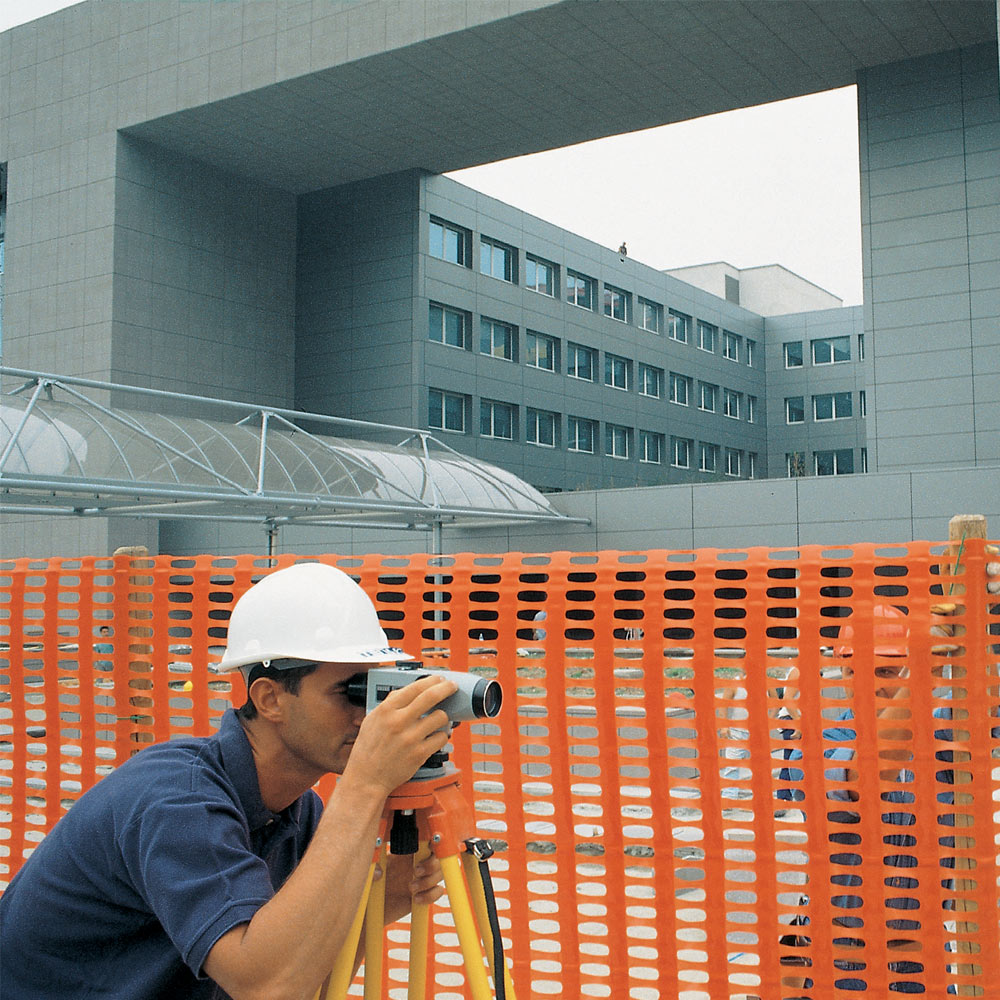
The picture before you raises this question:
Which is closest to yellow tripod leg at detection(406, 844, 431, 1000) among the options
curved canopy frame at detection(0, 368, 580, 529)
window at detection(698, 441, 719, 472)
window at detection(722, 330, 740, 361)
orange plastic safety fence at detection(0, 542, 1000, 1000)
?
orange plastic safety fence at detection(0, 542, 1000, 1000)

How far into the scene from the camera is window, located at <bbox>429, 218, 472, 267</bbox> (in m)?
37.5

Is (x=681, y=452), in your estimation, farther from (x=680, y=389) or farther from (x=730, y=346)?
(x=730, y=346)

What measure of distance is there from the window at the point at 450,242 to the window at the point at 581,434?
28.5 feet

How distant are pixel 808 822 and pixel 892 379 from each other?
26246mm

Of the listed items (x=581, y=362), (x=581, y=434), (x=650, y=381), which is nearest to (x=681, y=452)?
(x=650, y=381)

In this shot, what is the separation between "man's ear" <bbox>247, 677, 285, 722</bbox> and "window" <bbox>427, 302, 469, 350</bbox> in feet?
116

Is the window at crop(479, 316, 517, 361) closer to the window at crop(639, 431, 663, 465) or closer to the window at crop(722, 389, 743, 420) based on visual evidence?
the window at crop(639, 431, 663, 465)

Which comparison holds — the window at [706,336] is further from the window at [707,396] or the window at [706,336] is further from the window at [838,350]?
the window at [838,350]

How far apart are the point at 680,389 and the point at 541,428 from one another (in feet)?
40.3

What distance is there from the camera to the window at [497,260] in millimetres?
40125

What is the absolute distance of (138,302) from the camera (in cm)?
3256

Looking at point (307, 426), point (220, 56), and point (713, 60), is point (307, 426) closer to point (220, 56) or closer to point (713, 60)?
point (220, 56)

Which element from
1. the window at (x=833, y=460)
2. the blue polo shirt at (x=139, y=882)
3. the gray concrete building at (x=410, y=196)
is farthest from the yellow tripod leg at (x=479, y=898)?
the window at (x=833, y=460)

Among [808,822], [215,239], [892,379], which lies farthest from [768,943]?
[215,239]
